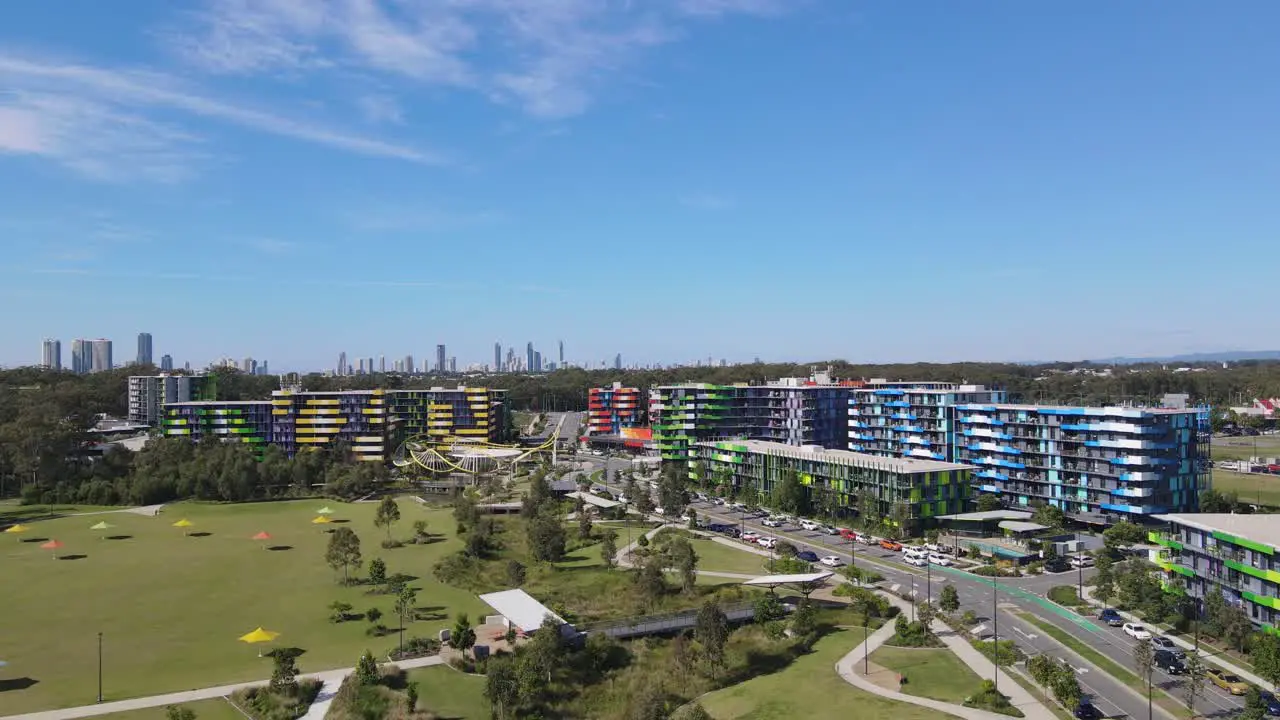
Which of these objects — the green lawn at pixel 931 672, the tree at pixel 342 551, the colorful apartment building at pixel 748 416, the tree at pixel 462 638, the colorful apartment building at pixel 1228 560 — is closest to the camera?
the green lawn at pixel 931 672

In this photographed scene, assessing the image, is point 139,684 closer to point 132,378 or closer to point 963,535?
point 963,535

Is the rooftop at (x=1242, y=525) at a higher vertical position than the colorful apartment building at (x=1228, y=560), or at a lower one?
higher

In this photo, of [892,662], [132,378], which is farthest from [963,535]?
[132,378]

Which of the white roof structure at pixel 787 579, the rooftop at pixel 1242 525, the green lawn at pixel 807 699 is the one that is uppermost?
the rooftop at pixel 1242 525

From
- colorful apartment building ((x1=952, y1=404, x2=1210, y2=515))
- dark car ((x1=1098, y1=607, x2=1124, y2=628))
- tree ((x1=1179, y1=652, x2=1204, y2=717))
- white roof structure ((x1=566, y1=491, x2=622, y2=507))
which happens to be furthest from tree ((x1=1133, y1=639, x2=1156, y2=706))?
white roof structure ((x1=566, y1=491, x2=622, y2=507))

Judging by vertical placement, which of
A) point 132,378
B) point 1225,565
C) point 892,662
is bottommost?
point 892,662

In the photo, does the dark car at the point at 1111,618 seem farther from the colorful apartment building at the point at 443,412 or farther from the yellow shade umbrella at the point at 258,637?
the colorful apartment building at the point at 443,412

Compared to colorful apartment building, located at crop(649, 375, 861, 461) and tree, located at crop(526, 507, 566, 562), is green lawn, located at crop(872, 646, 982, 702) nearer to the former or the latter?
tree, located at crop(526, 507, 566, 562)

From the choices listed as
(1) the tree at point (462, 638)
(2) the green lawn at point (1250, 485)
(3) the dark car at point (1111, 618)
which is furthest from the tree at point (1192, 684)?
(2) the green lawn at point (1250, 485)
